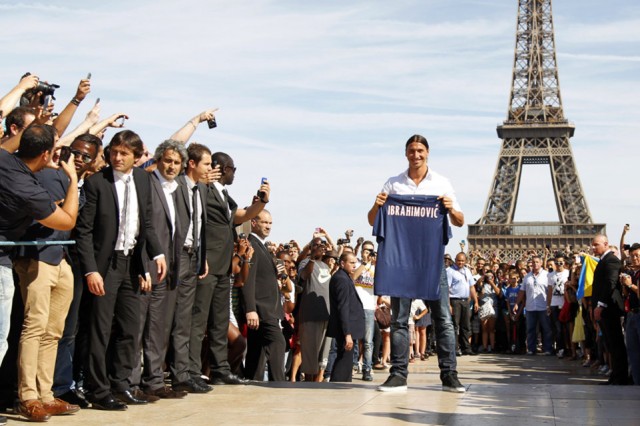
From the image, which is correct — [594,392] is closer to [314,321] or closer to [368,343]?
[314,321]

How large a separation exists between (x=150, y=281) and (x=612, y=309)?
680 cm

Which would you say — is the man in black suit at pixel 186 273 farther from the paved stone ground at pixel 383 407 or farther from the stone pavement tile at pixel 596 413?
the stone pavement tile at pixel 596 413

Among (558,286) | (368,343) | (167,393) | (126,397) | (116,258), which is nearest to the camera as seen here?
(116,258)

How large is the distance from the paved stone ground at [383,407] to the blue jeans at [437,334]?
0.77 feet

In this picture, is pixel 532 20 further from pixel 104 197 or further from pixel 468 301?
pixel 104 197

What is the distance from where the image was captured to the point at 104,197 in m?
7.21

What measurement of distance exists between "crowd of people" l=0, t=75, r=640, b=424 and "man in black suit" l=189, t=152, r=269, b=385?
1 centimetres

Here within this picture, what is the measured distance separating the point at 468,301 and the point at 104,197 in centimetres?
1475

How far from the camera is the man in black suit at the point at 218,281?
29.0ft

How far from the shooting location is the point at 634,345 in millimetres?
11508

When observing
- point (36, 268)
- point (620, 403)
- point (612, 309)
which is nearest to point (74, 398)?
point (36, 268)

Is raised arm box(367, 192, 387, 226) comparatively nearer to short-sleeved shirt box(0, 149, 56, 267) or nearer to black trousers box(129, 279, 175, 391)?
black trousers box(129, 279, 175, 391)

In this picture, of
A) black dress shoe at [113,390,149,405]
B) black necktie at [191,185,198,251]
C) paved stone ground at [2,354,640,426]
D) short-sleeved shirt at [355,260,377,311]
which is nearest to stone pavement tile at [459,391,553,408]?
paved stone ground at [2,354,640,426]

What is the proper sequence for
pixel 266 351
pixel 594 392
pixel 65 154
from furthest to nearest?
1. pixel 266 351
2. pixel 594 392
3. pixel 65 154
